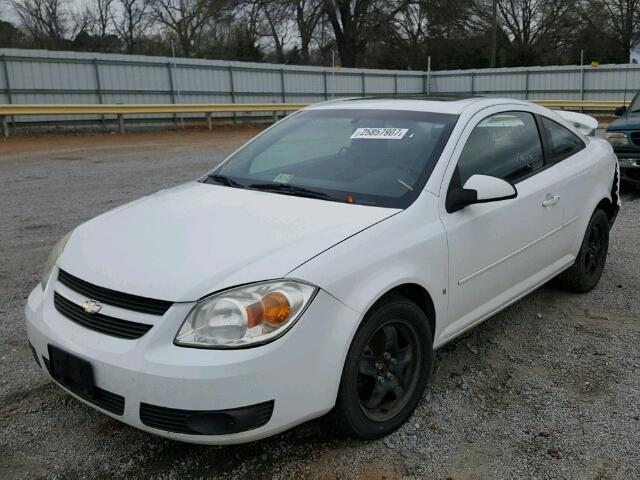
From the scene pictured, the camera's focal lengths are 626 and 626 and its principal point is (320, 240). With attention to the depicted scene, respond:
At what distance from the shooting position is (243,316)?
243 centimetres

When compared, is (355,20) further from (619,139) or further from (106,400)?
(106,400)

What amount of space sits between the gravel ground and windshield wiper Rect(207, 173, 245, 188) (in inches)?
57.7

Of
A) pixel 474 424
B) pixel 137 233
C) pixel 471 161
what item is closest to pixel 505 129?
pixel 471 161

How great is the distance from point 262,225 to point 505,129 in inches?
76.1

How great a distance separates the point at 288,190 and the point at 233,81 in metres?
24.3

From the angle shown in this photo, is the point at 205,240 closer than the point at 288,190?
Yes

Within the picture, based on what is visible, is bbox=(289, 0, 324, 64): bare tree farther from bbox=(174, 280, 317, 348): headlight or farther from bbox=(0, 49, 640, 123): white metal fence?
bbox=(174, 280, 317, 348): headlight

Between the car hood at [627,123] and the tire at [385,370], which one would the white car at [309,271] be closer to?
the tire at [385,370]

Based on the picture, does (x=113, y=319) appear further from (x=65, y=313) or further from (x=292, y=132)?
(x=292, y=132)

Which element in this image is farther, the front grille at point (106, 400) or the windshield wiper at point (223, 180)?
the windshield wiper at point (223, 180)

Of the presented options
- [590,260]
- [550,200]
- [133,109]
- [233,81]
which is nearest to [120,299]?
[550,200]

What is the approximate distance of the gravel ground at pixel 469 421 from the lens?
2.73m

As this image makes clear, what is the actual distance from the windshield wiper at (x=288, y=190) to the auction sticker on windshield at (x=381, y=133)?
57 cm

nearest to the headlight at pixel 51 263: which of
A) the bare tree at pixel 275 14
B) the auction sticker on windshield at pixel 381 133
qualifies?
the auction sticker on windshield at pixel 381 133
